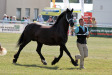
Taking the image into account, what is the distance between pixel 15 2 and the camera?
2170 inches

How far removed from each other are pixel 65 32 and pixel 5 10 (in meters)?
41.1

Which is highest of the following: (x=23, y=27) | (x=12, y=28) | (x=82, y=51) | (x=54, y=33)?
(x=54, y=33)

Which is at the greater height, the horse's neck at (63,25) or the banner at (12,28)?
the horse's neck at (63,25)

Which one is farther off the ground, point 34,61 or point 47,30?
point 47,30

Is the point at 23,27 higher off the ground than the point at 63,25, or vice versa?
the point at 63,25

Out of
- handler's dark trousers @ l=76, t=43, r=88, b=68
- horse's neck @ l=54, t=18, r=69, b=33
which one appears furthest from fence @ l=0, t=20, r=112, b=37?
handler's dark trousers @ l=76, t=43, r=88, b=68

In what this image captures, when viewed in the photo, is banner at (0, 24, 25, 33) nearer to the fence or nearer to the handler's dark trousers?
the fence

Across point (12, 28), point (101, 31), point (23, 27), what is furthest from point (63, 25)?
point (12, 28)

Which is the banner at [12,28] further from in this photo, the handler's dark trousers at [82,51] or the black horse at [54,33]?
the handler's dark trousers at [82,51]

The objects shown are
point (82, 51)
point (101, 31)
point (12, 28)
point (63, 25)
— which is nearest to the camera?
point (82, 51)

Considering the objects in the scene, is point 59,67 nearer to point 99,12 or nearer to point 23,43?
point 23,43

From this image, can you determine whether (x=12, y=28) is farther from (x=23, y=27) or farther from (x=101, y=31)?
(x=101, y=31)

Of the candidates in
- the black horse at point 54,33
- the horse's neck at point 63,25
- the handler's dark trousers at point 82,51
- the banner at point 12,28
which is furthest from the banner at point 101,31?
the handler's dark trousers at point 82,51

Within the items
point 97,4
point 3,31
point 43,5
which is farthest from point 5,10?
point 3,31
